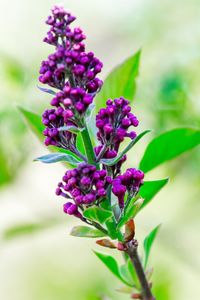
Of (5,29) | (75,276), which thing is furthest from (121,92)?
(5,29)

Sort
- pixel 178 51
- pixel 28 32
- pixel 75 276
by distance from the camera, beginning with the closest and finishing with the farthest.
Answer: pixel 178 51
pixel 75 276
pixel 28 32

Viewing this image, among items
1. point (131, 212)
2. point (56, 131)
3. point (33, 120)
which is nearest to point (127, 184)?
point (131, 212)

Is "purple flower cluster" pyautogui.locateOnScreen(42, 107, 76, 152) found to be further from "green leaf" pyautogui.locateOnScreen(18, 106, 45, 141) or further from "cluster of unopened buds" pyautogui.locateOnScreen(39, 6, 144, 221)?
"green leaf" pyautogui.locateOnScreen(18, 106, 45, 141)

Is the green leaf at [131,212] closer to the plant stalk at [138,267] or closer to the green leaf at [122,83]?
the plant stalk at [138,267]

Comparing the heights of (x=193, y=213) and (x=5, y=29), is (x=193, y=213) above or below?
below

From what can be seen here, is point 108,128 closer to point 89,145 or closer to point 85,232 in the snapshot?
point 89,145

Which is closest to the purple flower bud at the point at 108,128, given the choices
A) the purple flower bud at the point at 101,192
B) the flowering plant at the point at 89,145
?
the flowering plant at the point at 89,145

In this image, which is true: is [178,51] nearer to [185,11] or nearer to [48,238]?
[185,11]
